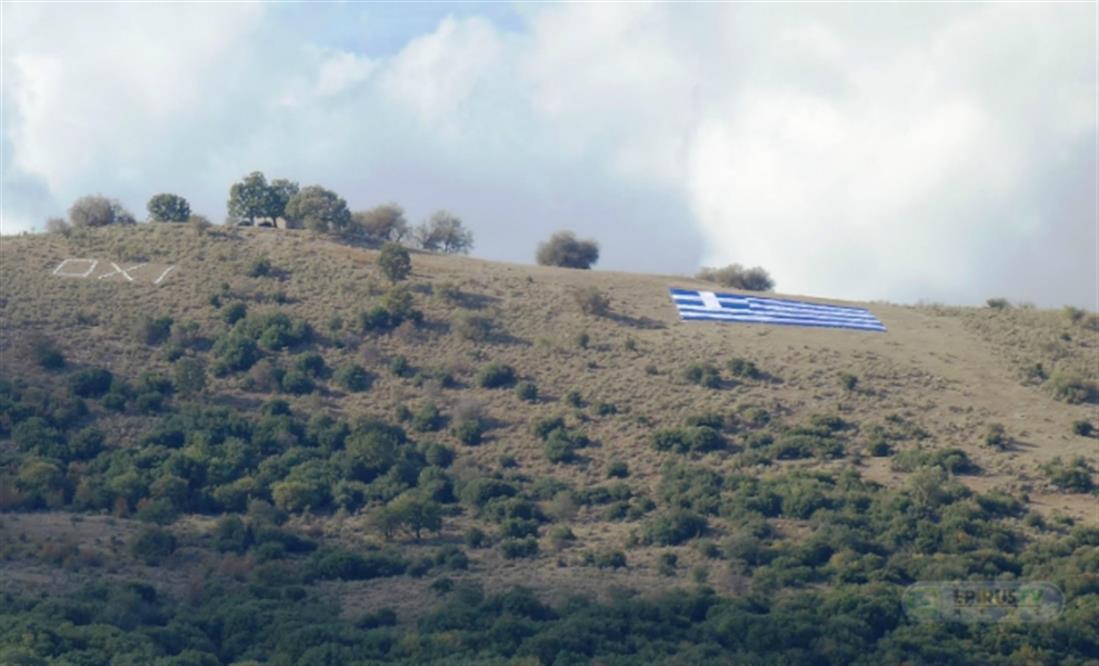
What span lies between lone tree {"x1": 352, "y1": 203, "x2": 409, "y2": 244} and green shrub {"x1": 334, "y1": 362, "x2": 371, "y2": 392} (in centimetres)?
1886

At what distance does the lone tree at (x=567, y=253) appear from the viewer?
94.3 metres

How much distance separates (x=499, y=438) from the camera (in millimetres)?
66750

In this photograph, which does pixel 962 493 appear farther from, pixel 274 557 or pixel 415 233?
pixel 415 233

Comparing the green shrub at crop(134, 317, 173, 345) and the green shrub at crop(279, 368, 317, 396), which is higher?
the green shrub at crop(134, 317, 173, 345)

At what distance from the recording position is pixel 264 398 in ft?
228

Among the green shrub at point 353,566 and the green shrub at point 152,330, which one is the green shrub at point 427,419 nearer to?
the green shrub at point 152,330

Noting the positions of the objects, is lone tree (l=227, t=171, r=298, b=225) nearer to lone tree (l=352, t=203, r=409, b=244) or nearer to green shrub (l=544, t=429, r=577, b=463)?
lone tree (l=352, t=203, r=409, b=244)

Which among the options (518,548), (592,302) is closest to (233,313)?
(592,302)

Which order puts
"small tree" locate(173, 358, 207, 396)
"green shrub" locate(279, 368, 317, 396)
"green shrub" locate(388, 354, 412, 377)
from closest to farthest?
"small tree" locate(173, 358, 207, 396) < "green shrub" locate(279, 368, 317, 396) < "green shrub" locate(388, 354, 412, 377)

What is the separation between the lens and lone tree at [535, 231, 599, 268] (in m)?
94.3

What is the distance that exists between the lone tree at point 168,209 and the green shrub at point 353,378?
919 inches

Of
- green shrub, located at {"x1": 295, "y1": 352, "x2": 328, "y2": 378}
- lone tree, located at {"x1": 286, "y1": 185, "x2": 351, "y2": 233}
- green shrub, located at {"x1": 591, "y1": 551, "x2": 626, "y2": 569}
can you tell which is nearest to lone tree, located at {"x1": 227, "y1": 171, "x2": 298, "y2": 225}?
lone tree, located at {"x1": 286, "y1": 185, "x2": 351, "y2": 233}

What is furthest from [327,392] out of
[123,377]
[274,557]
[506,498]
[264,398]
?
[274,557]

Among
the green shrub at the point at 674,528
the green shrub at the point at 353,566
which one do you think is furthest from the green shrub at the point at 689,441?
the green shrub at the point at 353,566
